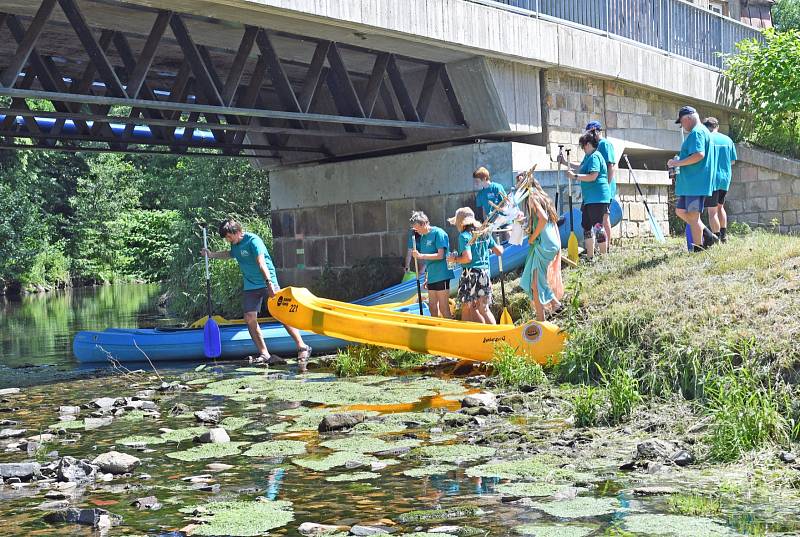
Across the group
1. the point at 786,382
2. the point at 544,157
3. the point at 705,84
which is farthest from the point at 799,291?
the point at 705,84

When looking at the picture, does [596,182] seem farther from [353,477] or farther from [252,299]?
[353,477]

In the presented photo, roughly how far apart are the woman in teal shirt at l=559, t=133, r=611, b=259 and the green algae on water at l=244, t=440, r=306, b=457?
683 cm

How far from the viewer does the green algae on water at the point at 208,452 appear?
7.86 m

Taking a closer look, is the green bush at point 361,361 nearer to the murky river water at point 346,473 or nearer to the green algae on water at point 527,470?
the murky river water at point 346,473

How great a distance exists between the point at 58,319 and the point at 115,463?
22.0m

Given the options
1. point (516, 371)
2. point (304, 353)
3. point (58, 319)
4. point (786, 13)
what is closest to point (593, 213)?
point (304, 353)

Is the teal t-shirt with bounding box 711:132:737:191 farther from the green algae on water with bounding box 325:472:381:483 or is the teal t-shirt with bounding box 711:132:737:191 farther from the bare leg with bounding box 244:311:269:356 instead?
the green algae on water with bounding box 325:472:381:483

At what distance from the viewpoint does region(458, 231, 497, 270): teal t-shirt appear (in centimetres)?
1227

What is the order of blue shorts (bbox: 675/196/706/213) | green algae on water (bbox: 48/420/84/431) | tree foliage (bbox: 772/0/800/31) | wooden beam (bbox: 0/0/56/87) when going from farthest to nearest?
tree foliage (bbox: 772/0/800/31)
blue shorts (bbox: 675/196/706/213)
wooden beam (bbox: 0/0/56/87)
green algae on water (bbox: 48/420/84/431)

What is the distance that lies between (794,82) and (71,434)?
1818cm

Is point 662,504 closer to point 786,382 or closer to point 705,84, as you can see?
point 786,382

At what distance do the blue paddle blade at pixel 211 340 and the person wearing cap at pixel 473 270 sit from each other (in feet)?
12.5

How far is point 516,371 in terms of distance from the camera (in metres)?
10.4

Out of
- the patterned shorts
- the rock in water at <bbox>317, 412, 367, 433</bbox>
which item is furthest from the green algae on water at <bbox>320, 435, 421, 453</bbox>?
the patterned shorts
